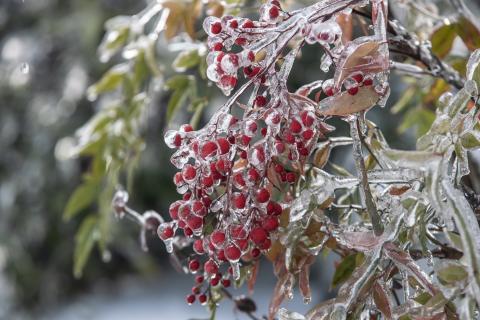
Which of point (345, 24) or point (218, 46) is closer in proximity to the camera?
point (218, 46)

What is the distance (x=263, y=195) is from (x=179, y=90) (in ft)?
0.94

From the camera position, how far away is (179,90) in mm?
647

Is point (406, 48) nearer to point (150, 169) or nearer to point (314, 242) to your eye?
point (314, 242)

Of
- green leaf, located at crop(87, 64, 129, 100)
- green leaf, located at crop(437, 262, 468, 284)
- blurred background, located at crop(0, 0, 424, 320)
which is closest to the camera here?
green leaf, located at crop(437, 262, 468, 284)

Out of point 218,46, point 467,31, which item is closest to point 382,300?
point 218,46

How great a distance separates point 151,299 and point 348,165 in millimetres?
1031

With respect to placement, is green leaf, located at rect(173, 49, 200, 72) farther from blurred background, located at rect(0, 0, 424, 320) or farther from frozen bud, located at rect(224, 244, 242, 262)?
blurred background, located at rect(0, 0, 424, 320)

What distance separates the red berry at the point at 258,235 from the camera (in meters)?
0.39

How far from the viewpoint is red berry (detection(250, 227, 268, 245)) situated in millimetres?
385

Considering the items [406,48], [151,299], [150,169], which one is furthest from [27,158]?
[406,48]

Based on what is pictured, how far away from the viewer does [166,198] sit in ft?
7.59

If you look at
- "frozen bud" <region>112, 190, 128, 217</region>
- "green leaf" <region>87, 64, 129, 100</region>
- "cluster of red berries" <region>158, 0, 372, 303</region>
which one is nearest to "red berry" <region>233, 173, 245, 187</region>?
"cluster of red berries" <region>158, 0, 372, 303</region>

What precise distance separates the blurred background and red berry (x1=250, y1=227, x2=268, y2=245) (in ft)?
5.68

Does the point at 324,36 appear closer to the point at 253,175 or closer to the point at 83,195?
the point at 253,175
